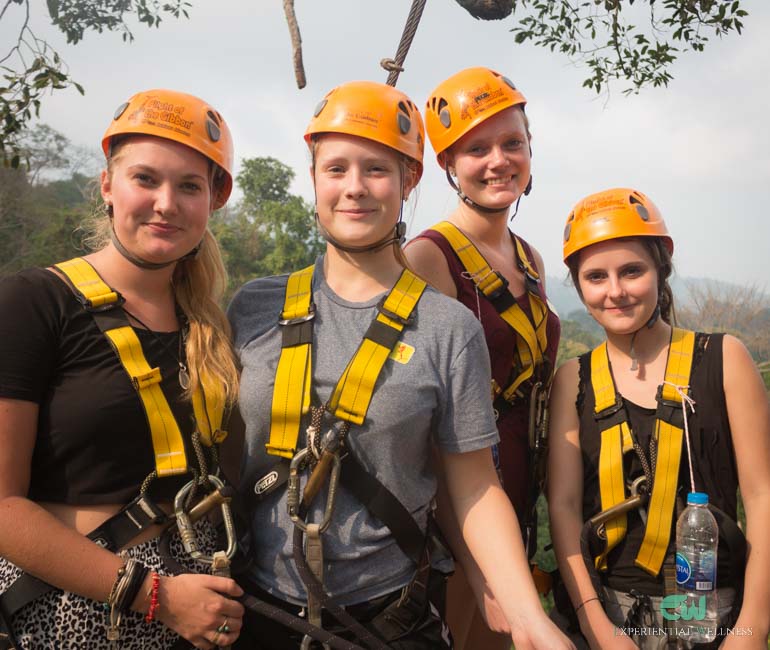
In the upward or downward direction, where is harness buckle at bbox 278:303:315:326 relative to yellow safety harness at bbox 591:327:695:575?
upward

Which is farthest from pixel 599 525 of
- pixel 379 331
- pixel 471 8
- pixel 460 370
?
pixel 471 8

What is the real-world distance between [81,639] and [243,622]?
0.53m

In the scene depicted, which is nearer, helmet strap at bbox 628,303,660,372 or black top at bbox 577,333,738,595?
black top at bbox 577,333,738,595

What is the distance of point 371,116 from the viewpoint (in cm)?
249

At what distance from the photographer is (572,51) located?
6.77m

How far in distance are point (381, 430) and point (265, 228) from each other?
1294 inches

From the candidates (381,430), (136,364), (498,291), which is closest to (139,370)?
(136,364)

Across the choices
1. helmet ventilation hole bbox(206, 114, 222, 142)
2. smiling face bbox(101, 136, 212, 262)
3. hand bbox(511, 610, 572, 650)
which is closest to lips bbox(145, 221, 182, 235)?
smiling face bbox(101, 136, 212, 262)

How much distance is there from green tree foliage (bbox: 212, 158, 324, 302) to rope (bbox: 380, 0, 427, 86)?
25.5 m

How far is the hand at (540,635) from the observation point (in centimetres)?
207

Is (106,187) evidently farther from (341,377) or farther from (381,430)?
(381,430)

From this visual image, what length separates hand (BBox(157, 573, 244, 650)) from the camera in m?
2.12

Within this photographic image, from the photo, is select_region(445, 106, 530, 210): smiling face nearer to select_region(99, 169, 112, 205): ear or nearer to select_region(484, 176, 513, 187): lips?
select_region(484, 176, 513, 187): lips

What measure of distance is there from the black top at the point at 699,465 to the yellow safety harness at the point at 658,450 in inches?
1.6
